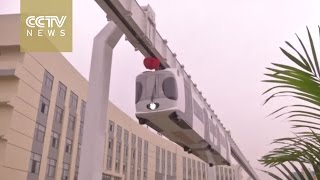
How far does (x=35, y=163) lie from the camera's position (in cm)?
2989

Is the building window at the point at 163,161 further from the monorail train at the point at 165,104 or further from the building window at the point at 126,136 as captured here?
the monorail train at the point at 165,104

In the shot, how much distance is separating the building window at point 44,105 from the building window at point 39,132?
1.50 meters

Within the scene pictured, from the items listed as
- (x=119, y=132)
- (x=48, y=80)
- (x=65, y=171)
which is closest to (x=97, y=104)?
(x=48, y=80)

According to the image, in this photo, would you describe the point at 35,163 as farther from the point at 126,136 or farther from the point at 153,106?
the point at 153,106

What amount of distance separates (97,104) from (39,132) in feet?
86.8

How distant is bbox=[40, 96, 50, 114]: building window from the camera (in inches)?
1241

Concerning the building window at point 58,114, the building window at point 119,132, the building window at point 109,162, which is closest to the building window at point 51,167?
the building window at point 58,114

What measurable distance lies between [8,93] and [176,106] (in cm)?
2462

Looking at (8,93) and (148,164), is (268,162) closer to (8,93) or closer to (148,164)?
(8,93)

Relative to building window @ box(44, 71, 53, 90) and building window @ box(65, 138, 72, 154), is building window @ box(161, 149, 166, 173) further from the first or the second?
building window @ box(44, 71, 53, 90)

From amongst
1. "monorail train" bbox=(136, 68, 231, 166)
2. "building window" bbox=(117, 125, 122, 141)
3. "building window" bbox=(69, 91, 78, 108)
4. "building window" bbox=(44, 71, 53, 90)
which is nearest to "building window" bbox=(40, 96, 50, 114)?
"building window" bbox=(44, 71, 53, 90)

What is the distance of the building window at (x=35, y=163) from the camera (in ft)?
96.0

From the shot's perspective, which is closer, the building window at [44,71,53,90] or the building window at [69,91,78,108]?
the building window at [44,71,53,90]

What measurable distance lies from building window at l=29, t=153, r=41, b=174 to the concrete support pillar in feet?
82.4
